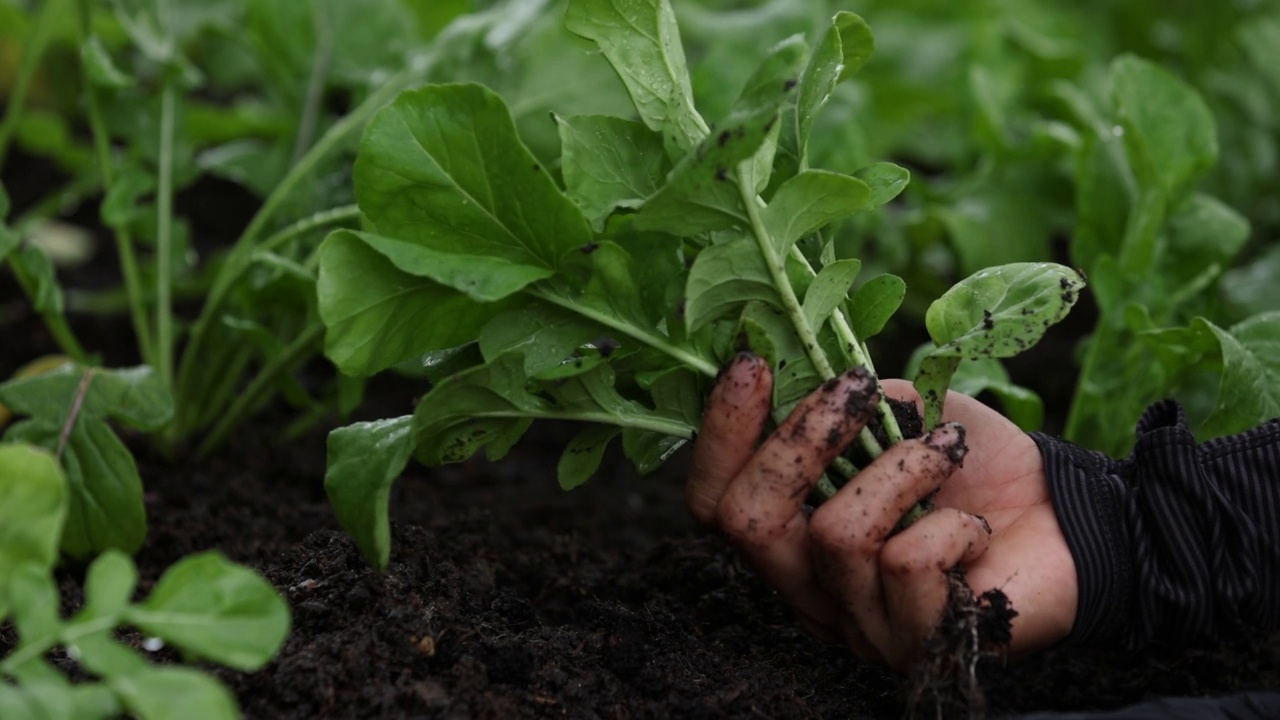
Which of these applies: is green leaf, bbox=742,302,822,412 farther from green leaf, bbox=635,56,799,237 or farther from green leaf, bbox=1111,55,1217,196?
green leaf, bbox=1111,55,1217,196

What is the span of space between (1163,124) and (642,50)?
939 millimetres

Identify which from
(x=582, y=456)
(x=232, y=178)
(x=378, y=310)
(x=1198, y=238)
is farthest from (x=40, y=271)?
(x=1198, y=238)

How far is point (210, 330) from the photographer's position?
1646mm

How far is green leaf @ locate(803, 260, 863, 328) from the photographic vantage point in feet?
3.33

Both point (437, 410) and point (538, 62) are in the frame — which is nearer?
point (437, 410)

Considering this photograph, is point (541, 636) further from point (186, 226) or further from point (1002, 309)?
point (186, 226)

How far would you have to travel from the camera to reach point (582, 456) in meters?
1.09

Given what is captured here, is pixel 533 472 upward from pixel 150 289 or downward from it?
downward

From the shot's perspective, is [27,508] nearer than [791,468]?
Yes

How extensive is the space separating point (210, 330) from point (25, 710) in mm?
991

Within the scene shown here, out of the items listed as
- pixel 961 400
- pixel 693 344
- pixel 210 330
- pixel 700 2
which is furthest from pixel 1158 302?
pixel 700 2

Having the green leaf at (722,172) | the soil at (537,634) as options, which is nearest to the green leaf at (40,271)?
the soil at (537,634)

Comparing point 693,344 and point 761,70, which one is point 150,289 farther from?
point 761,70

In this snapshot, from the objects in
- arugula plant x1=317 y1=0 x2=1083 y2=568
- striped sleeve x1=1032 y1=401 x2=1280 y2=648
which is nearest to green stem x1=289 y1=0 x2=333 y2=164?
arugula plant x1=317 y1=0 x2=1083 y2=568
